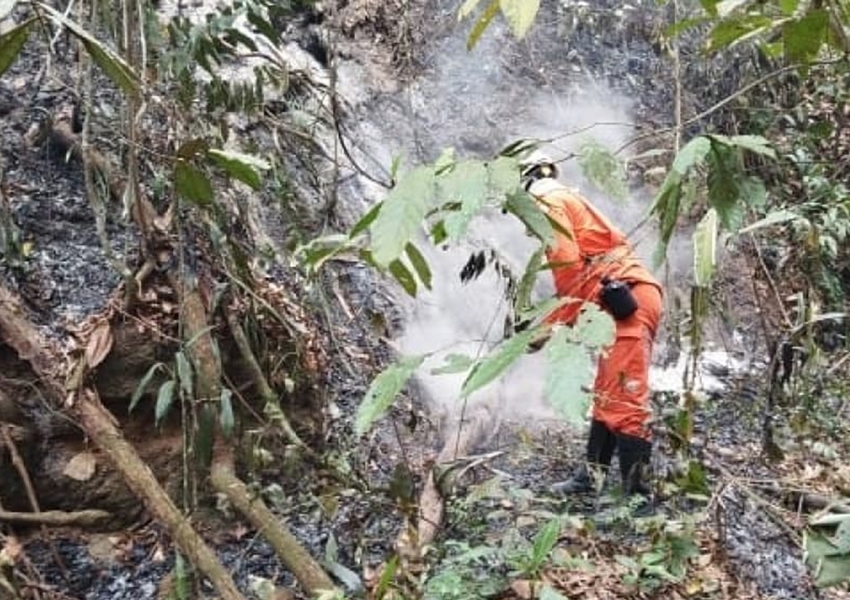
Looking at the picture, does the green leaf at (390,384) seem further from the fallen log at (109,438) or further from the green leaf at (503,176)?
the fallen log at (109,438)

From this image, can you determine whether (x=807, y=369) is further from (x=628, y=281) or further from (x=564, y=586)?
(x=564, y=586)

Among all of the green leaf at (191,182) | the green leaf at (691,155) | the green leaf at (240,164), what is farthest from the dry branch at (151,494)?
the green leaf at (691,155)

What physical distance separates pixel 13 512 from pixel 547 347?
2651 millimetres

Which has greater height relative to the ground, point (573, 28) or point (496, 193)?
point (573, 28)

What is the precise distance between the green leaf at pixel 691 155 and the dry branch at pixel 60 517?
107 inches

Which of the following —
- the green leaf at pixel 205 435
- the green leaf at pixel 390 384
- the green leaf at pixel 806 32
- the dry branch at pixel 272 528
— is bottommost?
the dry branch at pixel 272 528

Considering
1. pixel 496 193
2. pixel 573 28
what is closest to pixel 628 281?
pixel 496 193

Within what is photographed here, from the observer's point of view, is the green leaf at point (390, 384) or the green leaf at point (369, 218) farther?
the green leaf at point (390, 384)

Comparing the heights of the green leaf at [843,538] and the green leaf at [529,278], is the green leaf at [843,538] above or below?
below

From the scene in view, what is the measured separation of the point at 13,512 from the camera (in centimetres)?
328

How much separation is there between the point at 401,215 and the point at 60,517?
103 inches

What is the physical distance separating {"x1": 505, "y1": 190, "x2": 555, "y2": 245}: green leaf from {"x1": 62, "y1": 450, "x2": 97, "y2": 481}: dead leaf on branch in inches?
102

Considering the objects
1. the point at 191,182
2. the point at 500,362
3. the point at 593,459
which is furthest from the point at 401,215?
the point at 593,459

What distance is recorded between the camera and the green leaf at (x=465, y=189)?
3.92 feet
